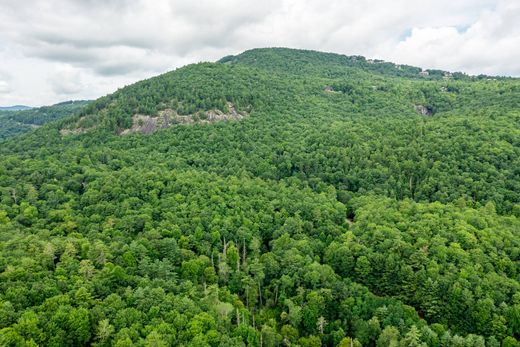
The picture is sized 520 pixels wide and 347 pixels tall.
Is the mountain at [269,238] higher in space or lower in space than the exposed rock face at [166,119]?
lower

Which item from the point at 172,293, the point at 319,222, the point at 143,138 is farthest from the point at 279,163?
the point at 172,293

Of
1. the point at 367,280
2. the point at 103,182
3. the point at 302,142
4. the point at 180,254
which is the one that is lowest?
the point at 367,280

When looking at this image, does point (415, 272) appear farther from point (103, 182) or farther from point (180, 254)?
point (103, 182)

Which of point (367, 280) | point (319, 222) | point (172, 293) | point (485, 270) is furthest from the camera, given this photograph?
point (319, 222)

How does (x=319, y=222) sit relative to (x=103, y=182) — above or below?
below

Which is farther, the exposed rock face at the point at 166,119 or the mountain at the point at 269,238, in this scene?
the exposed rock face at the point at 166,119
